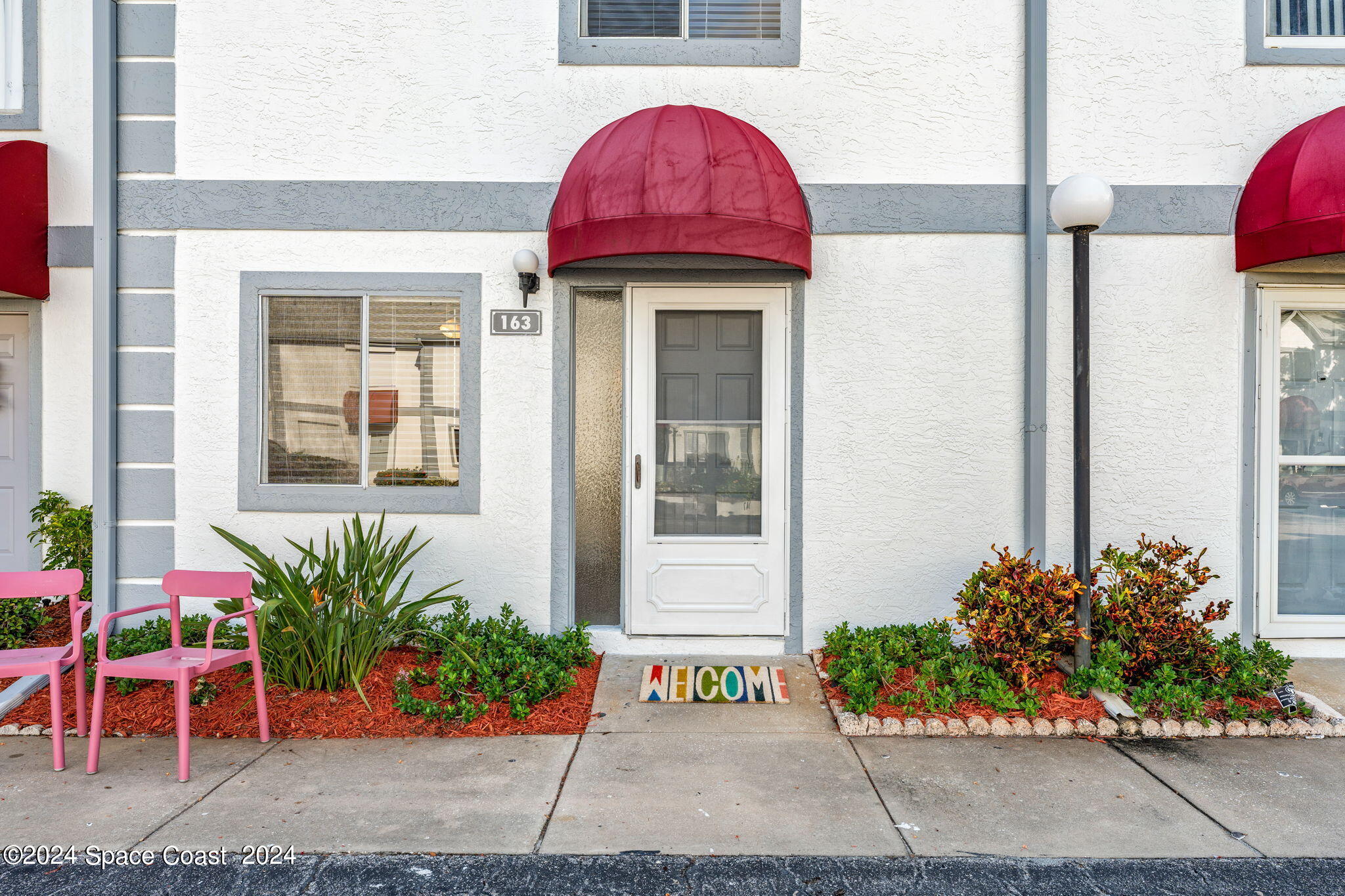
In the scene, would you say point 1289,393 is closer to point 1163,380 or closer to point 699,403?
point 1163,380

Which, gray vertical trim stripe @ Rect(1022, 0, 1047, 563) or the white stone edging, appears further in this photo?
gray vertical trim stripe @ Rect(1022, 0, 1047, 563)

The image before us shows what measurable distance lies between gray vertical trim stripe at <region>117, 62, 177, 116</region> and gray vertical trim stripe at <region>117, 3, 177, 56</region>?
0.08 meters

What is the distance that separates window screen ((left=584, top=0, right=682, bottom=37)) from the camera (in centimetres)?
516

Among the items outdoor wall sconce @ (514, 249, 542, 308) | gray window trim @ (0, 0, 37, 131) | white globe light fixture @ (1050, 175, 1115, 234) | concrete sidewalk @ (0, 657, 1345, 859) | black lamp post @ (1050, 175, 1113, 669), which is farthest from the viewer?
gray window trim @ (0, 0, 37, 131)

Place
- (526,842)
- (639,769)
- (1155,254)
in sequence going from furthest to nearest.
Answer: (1155,254) < (639,769) < (526,842)

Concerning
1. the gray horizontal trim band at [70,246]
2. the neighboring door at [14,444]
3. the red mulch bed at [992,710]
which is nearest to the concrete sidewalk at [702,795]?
the red mulch bed at [992,710]

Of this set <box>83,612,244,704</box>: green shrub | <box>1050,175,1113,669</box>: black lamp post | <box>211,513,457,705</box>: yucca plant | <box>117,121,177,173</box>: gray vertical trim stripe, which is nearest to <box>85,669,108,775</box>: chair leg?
<box>211,513,457,705</box>: yucca plant

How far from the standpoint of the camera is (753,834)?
3.00 metres

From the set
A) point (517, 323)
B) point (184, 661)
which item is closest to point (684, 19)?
point (517, 323)

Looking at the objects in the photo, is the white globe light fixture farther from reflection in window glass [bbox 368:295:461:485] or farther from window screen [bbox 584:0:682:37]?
reflection in window glass [bbox 368:295:461:485]

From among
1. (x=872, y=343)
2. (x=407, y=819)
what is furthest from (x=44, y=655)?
(x=872, y=343)

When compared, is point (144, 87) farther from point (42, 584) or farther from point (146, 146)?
point (42, 584)

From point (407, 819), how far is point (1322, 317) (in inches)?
253

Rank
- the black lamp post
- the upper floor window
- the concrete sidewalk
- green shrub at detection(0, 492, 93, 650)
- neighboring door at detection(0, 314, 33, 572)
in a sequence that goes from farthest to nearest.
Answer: neighboring door at detection(0, 314, 33, 572) → the upper floor window → green shrub at detection(0, 492, 93, 650) → the black lamp post → the concrete sidewalk
